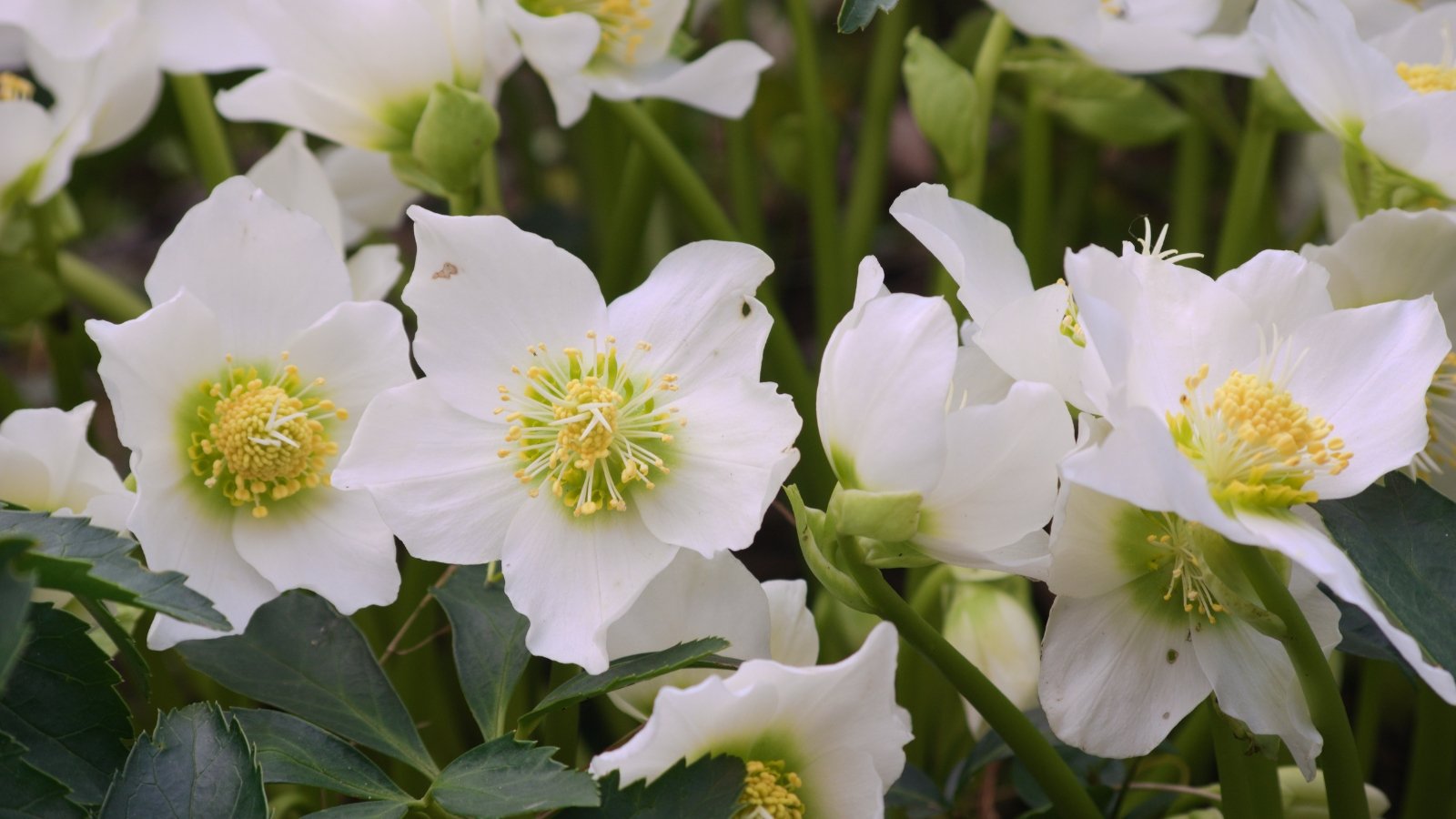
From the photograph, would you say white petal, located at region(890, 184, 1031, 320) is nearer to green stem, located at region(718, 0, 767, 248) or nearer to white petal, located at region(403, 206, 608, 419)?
white petal, located at region(403, 206, 608, 419)

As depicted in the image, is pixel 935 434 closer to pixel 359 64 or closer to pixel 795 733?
pixel 795 733

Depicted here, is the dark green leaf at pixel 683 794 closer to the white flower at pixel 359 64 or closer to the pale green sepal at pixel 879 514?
the pale green sepal at pixel 879 514

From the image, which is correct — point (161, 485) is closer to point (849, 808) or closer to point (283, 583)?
point (283, 583)

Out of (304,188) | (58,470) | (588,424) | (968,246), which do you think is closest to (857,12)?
(968,246)

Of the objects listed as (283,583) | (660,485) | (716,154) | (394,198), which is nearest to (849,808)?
(660,485)

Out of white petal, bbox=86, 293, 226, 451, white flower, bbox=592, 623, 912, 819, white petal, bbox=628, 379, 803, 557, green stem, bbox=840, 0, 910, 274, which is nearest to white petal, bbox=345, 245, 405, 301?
white petal, bbox=86, 293, 226, 451
